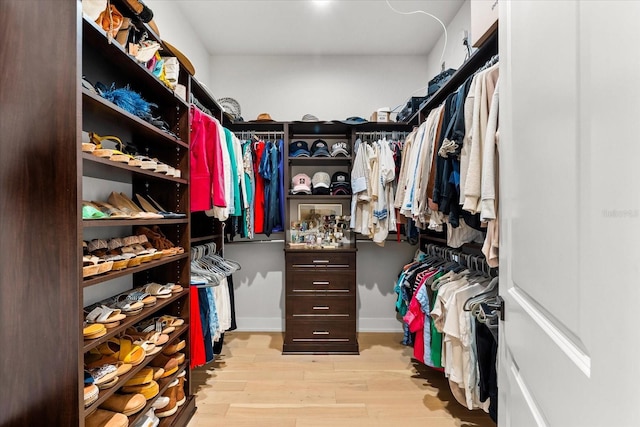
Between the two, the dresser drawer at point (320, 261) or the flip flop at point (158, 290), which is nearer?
the flip flop at point (158, 290)

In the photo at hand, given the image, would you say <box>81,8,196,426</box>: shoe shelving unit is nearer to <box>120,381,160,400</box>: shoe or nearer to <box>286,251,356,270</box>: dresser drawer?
<box>120,381,160,400</box>: shoe

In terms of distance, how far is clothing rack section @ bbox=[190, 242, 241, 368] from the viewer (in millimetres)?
2010

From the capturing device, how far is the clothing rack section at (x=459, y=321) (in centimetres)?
151

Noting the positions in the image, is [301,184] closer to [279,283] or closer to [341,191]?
[341,191]

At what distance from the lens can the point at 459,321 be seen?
170 cm

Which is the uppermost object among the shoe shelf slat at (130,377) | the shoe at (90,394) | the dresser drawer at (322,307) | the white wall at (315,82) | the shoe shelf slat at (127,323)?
the white wall at (315,82)

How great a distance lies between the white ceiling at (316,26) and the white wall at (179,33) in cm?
8

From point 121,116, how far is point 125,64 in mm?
A: 287

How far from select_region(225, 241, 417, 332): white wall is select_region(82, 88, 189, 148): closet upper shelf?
172 centimetres

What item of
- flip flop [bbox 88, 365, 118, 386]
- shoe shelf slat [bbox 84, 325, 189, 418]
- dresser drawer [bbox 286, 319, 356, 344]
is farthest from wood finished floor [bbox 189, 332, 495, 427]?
flip flop [bbox 88, 365, 118, 386]

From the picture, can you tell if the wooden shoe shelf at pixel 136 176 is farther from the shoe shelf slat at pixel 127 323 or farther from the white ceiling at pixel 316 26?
the white ceiling at pixel 316 26

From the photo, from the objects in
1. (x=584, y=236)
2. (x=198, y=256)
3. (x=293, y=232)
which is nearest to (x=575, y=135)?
(x=584, y=236)

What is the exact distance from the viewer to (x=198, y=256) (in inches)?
93.1

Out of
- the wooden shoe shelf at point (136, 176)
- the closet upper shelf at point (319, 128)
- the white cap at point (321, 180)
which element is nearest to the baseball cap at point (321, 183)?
the white cap at point (321, 180)
